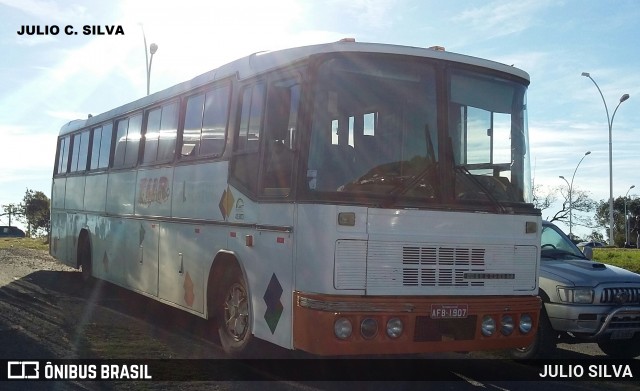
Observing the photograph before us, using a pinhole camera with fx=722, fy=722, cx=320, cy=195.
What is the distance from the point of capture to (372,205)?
21.7ft

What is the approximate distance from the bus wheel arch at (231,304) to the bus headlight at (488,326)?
93.6 inches

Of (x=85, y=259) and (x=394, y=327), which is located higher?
(x=85, y=259)

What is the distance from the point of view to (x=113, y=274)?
13164 mm

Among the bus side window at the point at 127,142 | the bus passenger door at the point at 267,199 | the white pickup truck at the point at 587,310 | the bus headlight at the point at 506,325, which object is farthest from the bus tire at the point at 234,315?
the bus side window at the point at 127,142

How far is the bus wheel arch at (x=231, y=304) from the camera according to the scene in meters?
7.86

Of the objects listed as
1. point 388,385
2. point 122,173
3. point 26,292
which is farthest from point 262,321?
point 26,292

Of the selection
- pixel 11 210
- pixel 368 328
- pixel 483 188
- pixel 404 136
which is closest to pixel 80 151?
pixel 404 136

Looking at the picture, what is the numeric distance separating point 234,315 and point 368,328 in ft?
7.16

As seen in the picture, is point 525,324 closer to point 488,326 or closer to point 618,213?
point 488,326

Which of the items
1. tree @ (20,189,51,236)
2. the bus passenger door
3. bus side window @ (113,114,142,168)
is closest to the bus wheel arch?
the bus passenger door

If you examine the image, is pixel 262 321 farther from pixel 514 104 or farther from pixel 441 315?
pixel 514 104

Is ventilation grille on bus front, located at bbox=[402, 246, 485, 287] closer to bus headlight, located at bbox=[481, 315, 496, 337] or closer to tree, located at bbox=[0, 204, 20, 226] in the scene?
bus headlight, located at bbox=[481, 315, 496, 337]

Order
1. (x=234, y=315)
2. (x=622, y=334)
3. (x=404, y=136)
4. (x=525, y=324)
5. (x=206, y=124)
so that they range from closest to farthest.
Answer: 1. (x=404, y=136)
2. (x=525, y=324)
3. (x=234, y=315)
4. (x=622, y=334)
5. (x=206, y=124)

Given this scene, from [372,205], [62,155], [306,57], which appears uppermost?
[62,155]
